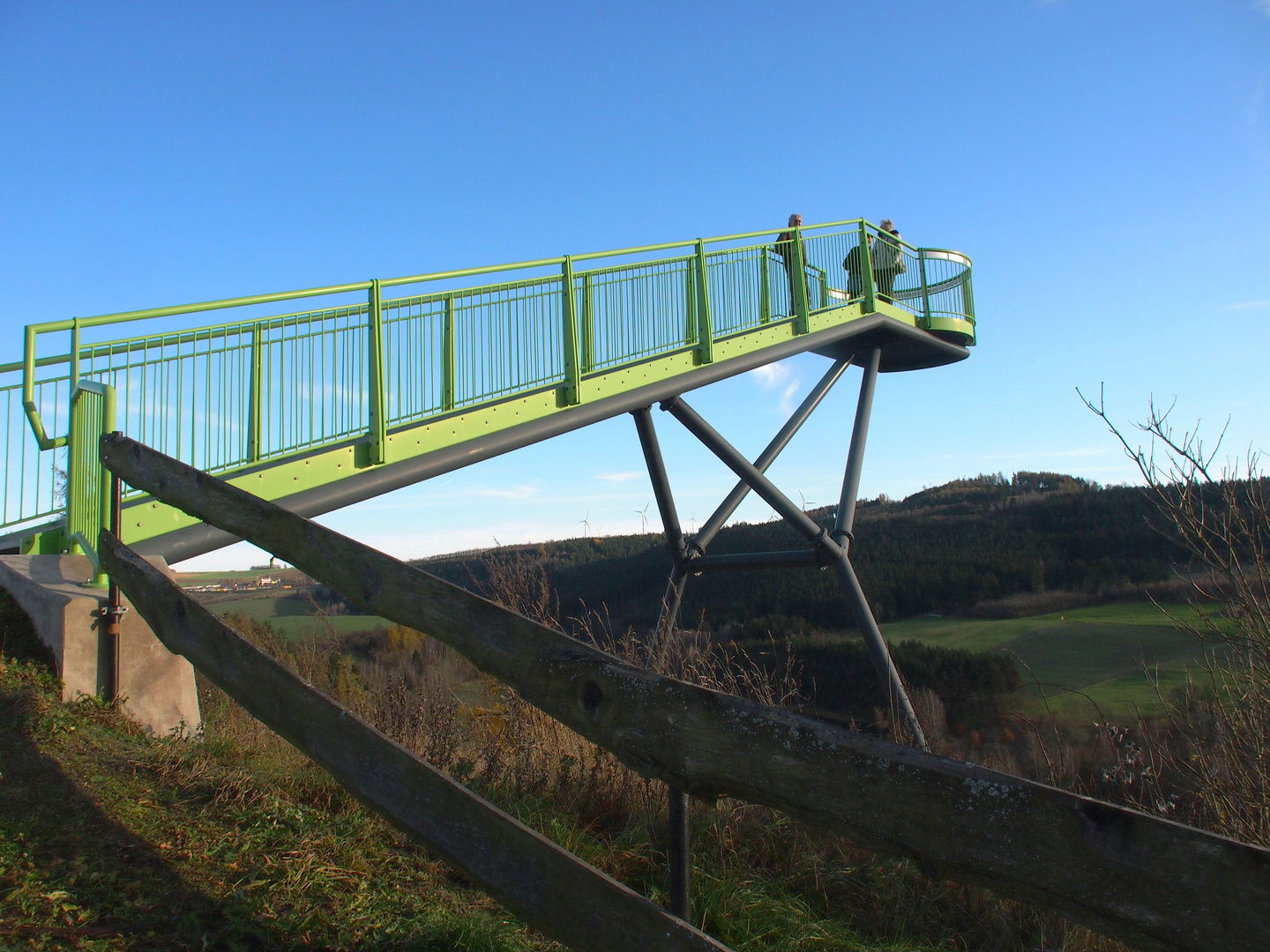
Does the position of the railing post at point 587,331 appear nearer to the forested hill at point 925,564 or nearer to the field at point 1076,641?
the field at point 1076,641

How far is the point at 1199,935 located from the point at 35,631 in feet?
16.8

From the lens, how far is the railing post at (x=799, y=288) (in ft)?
31.3

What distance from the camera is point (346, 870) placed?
9.84ft

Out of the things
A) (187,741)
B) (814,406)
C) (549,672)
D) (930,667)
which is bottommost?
(930,667)

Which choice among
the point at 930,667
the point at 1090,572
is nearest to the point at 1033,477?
the point at 1090,572

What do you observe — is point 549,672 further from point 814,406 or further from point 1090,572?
point 1090,572

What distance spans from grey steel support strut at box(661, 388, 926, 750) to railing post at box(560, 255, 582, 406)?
169 centimetres

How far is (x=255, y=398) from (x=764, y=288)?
5.91 meters

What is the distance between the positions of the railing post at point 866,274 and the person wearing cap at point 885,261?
29 cm

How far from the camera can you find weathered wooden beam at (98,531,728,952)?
5.99 ft

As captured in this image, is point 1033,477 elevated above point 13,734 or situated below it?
above

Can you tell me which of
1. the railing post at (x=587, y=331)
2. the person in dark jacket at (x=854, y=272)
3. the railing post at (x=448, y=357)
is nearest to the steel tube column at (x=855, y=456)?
the person in dark jacket at (x=854, y=272)

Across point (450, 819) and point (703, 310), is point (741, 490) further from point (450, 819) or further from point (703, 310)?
point (450, 819)

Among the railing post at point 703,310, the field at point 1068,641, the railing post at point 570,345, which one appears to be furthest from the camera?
the railing post at point 703,310
